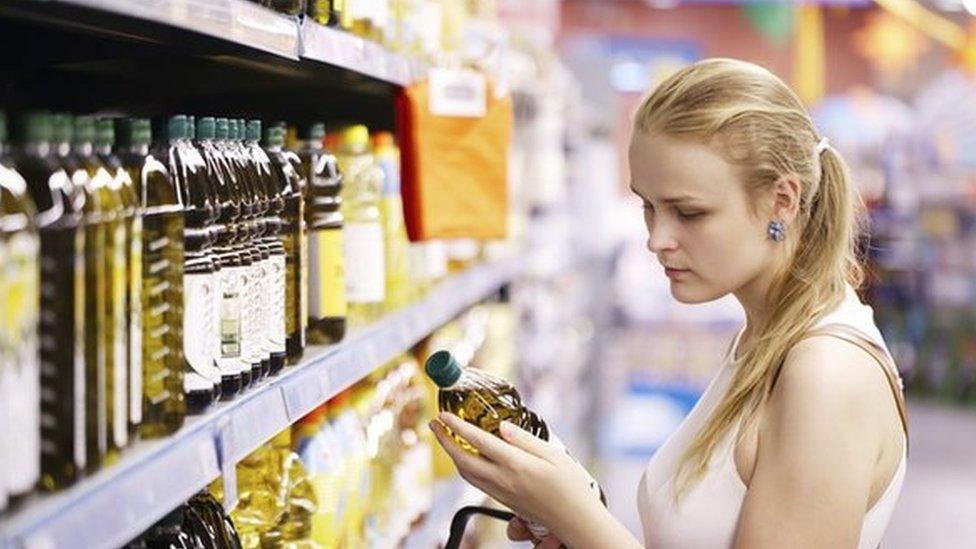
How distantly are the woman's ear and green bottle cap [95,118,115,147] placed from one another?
96 cm

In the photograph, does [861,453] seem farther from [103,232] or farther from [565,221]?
[565,221]

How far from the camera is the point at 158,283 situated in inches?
63.5

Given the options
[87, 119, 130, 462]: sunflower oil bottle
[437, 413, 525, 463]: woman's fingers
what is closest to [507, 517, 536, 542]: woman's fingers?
[437, 413, 525, 463]: woman's fingers

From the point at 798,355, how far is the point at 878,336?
0.14 meters

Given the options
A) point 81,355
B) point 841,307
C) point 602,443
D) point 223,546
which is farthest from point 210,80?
point 602,443

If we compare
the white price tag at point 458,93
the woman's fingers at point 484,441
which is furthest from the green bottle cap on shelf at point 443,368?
the white price tag at point 458,93

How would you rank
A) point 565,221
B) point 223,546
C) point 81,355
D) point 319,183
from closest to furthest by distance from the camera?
1. point 81,355
2. point 223,546
3. point 319,183
4. point 565,221

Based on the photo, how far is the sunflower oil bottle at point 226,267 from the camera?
185 cm

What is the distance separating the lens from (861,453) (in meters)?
1.94

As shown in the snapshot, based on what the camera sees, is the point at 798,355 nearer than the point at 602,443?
Yes

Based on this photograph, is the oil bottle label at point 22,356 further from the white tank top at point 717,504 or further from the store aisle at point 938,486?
the store aisle at point 938,486

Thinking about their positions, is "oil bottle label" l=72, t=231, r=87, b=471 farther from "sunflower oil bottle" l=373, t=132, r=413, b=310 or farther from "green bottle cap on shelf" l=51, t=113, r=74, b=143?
"sunflower oil bottle" l=373, t=132, r=413, b=310

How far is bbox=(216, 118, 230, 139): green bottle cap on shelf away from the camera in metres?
1.98

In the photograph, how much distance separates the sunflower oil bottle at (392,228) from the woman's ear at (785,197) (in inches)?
45.1
